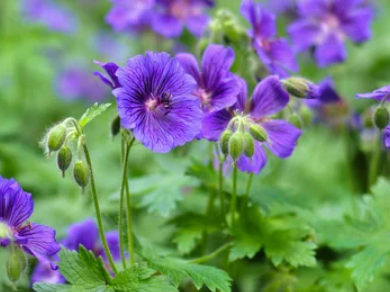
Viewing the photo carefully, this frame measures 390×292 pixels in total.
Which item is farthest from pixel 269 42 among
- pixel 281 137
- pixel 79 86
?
pixel 79 86

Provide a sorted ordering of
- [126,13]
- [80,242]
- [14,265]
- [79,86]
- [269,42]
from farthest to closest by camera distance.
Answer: [79,86] → [126,13] → [269,42] → [80,242] → [14,265]

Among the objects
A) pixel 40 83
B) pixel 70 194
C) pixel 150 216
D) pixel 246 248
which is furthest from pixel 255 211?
pixel 40 83

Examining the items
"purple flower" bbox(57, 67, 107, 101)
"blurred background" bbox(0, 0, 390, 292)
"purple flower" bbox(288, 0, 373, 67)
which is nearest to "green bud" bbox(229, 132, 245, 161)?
"blurred background" bbox(0, 0, 390, 292)

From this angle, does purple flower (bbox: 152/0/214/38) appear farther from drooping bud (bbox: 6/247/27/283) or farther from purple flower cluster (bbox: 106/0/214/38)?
drooping bud (bbox: 6/247/27/283)

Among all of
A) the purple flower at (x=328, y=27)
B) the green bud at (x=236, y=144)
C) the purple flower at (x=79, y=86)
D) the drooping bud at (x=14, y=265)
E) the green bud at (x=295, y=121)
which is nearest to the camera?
the drooping bud at (x=14, y=265)

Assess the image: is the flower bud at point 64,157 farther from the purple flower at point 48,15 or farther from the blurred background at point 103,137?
the purple flower at point 48,15

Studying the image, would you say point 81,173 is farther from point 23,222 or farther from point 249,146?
point 249,146

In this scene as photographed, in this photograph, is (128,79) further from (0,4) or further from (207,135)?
(0,4)

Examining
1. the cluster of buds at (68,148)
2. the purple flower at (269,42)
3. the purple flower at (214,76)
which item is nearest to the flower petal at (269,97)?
the purple flower at (214,76)
